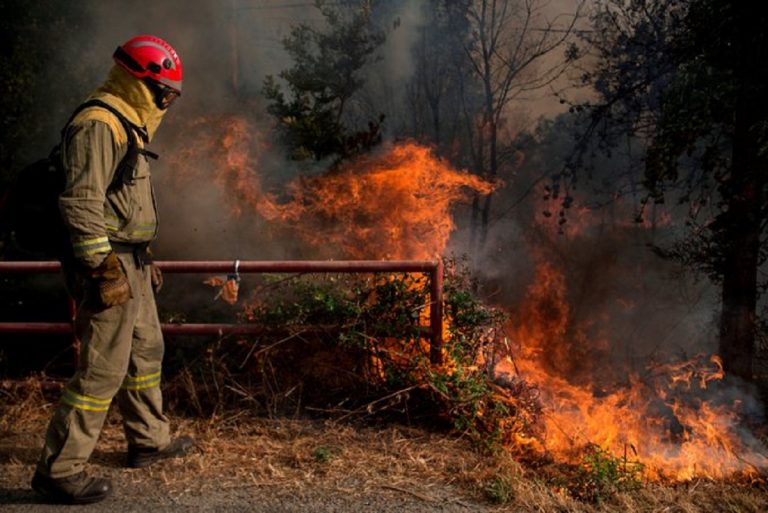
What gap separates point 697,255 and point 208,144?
20.7ft

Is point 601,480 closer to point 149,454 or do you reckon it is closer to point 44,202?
point 149,454

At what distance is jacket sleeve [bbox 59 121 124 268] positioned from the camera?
2938mm

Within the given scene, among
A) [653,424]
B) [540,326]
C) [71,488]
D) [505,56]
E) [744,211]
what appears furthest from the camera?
[505,56]

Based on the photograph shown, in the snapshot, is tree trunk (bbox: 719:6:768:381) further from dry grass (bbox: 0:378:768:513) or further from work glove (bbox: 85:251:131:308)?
work glove (bbox: 85:251:131:308)

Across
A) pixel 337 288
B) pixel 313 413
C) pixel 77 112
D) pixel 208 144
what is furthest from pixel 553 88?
pixel 77 112

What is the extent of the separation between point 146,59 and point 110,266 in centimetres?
109

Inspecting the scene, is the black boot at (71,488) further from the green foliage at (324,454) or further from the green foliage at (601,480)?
the green foliage at (601,480)

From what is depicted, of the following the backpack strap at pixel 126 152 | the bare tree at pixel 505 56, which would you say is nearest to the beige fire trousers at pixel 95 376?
the backpack strap at pixel 126 152

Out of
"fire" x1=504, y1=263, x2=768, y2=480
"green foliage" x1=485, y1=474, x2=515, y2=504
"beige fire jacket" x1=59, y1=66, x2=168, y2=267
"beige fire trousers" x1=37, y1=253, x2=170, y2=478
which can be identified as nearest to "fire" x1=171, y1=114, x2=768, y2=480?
"fire" x1=504, y1=263, x2=768, y2=480

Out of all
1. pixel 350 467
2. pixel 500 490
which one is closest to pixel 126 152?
pixel 350 467

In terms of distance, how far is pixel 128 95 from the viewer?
11.0ft

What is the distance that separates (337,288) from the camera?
467cm

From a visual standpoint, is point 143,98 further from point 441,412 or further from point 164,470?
point 441,412

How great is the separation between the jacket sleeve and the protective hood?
0.30m
